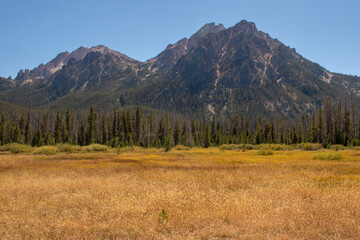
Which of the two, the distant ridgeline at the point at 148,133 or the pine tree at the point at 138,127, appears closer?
the distant ridgeline at the point at 148,133

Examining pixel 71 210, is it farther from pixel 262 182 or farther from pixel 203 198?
pixel 262 182

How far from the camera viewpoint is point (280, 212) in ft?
28.9

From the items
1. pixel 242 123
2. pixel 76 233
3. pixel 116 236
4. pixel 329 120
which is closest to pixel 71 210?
pixel 76 233

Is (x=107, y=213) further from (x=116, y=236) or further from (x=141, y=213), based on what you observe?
(x=116, y=236)

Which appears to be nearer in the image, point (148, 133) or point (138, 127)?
point (148, 133)

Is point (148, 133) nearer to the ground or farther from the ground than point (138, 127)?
nearer to the ground

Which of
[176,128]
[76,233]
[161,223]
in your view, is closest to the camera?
[76,233]

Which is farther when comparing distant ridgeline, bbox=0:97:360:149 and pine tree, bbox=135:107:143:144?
pine tree, bbox=135:107:143:144

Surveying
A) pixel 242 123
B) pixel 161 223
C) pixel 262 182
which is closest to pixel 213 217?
pixel 161 223

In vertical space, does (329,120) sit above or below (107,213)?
above

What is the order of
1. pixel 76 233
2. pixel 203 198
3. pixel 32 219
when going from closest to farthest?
pixel 76 233 < pixel 32 219 < pixel 203 198

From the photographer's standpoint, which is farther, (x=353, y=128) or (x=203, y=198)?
(x=353, y=128)

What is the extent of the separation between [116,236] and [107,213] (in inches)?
75.1

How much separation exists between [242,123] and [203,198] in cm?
13153
